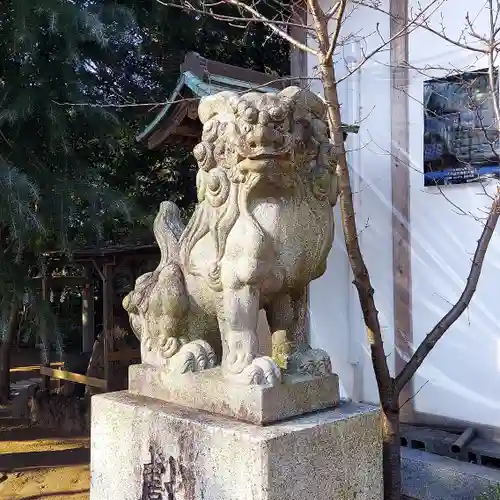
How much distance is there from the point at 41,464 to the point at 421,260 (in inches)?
146

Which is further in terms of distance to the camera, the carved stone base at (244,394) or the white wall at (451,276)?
the white wall at (451,276)

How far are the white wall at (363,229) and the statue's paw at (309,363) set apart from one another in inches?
96.9

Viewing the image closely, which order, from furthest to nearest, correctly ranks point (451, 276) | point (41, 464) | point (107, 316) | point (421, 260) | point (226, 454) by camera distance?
point (107, 316), point (41, 464), point (421, 260), point (451, 276), point (226, 454)

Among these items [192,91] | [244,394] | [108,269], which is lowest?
[244,394]

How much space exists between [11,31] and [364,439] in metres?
3.61

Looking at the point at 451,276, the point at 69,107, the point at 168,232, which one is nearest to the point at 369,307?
the point at 168,232

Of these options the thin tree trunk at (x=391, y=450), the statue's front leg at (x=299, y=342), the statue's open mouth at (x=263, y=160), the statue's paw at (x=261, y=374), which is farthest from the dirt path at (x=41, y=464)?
the statue's open mouth at (x=263, y=160)

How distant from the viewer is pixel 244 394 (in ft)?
5.77

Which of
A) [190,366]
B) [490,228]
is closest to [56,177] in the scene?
[190,366]

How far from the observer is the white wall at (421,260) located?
13.0 feet

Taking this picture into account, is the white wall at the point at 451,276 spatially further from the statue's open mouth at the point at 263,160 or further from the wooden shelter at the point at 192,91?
the statue's open mouth at the point at 263,160

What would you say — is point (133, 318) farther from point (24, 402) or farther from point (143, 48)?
point (24, 402)

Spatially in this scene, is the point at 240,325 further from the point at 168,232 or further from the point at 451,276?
the point at 451,276

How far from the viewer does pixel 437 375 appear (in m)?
4.13
